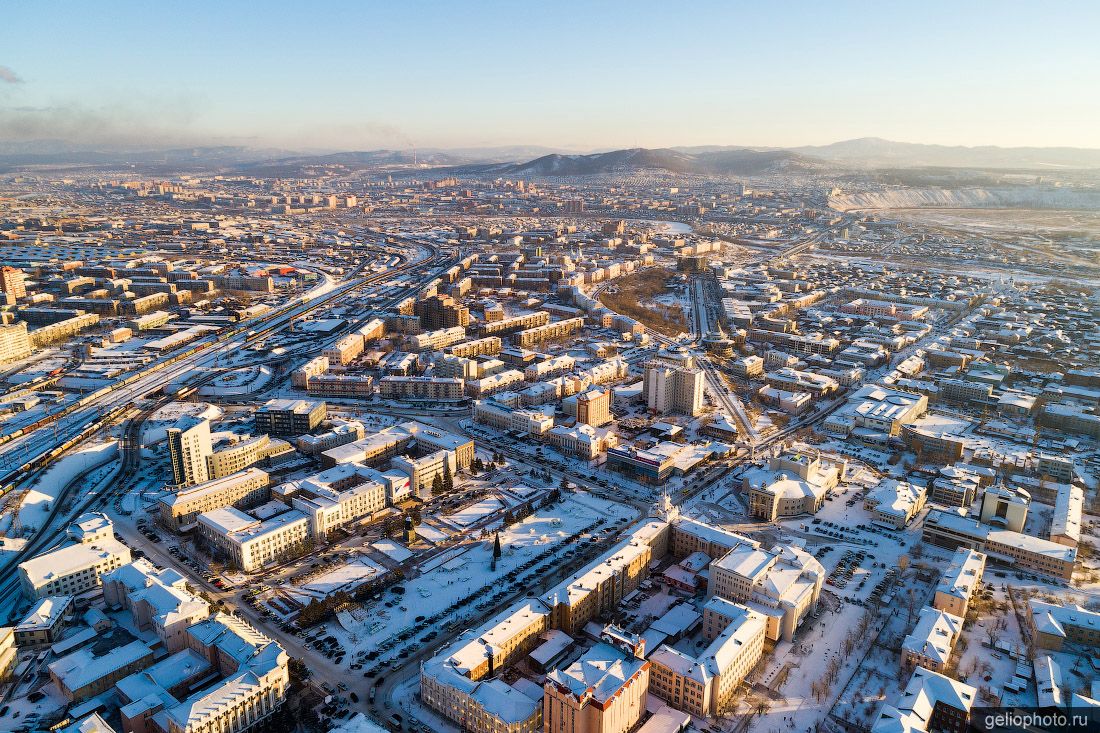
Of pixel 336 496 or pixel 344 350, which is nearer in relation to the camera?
pixel 336 496

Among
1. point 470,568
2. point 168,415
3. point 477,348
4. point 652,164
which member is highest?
point 652,164

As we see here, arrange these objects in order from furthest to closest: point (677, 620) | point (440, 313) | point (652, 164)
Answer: point (652, 164) → point (440, 313) → point (677, 620)

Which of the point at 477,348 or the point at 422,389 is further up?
the point at 477,348

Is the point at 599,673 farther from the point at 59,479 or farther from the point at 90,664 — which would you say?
the point at 59,479

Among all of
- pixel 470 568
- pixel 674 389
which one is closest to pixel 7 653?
pixel 470 568

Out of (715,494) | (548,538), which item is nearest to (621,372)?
(715,494)

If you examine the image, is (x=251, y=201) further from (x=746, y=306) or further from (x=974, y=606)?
(x=974, y=606)

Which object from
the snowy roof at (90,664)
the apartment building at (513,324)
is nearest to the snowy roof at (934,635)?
the snowy roof at (90,664)
